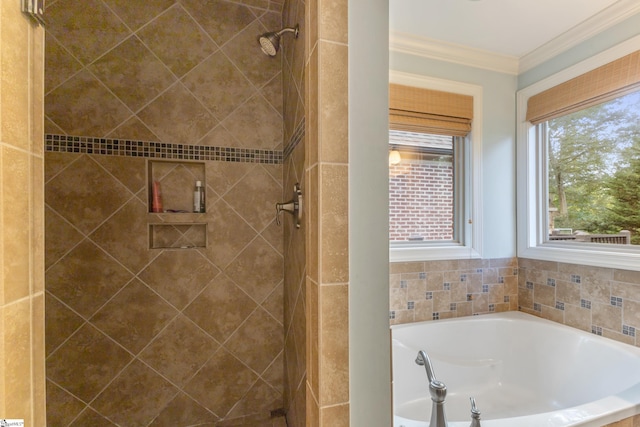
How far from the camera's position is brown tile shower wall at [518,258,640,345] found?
161 cm

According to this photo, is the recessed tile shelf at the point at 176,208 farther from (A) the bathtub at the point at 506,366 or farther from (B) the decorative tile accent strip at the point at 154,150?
(A) the bathtub at the point at 506,366

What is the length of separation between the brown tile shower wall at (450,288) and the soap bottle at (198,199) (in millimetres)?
1301

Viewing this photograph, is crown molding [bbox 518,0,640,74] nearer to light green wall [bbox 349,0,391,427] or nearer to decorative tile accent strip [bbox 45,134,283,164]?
light green wall [bbox 349,0,391,427]

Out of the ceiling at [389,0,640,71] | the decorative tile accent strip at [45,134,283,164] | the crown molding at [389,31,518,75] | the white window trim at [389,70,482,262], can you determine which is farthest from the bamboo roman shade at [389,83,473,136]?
the decorative tile accent strip at [45,134,283,164]

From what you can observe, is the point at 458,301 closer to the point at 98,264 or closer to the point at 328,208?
the point at 328,208

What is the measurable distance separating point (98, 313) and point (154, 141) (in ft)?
2.82

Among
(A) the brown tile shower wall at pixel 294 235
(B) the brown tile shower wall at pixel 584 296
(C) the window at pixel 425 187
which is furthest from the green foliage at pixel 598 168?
(A) the brown tile shower wall at pixel 294 235

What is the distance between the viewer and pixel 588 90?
181cm

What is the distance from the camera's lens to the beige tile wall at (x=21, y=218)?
0.56 meters

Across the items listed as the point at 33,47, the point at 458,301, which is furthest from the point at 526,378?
the point at 33,47

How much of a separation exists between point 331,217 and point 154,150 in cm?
113

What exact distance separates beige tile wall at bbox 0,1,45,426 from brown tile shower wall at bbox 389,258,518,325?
1694 mm

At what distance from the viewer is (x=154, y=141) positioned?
4.60 feet

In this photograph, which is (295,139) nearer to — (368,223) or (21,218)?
(368,223)
